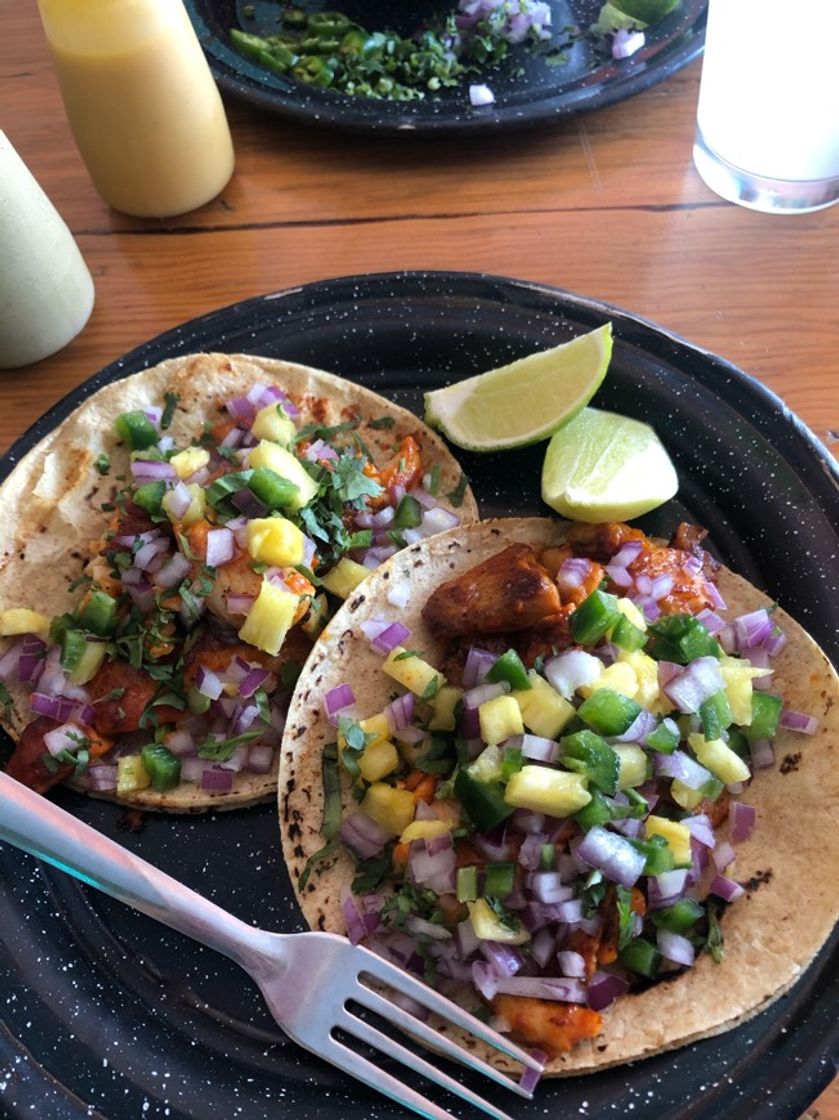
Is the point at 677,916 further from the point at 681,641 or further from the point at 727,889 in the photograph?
the point at 681,641

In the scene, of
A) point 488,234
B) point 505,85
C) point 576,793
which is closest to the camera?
point 576,793

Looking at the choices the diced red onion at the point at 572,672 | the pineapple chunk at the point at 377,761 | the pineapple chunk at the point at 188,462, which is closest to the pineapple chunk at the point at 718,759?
the diced red onion at the point at 572,672

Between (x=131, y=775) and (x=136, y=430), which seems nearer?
(x=131, y=775)

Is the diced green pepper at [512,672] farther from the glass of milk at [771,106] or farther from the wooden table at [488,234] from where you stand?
the glass of milk at [771,106]

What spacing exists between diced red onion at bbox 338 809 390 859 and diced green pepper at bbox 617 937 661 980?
48 centimetres

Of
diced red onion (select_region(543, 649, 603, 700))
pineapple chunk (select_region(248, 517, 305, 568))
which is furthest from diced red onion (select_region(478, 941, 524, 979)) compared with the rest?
pineapple chunk (select_region(248, 517, 305, 568))

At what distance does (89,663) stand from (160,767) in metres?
0.28

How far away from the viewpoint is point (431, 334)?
97.9 inches

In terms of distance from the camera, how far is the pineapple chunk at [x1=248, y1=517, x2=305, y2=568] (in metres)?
2.02

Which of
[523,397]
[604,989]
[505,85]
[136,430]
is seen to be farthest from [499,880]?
[505,85]

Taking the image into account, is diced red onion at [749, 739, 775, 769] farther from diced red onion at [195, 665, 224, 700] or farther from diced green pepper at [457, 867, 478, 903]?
diced red onion at [195, 665, 224, 700]

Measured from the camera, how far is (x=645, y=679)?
74.0 inches

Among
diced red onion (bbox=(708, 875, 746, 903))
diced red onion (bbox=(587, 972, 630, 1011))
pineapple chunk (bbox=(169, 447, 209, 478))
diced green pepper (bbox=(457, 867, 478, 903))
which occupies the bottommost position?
diced red onion (bbox=(587, 972, 630, 1011))

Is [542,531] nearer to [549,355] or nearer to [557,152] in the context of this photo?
[549,355]
